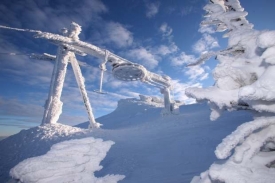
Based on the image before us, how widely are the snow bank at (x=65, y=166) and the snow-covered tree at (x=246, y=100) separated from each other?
3697 millimetres

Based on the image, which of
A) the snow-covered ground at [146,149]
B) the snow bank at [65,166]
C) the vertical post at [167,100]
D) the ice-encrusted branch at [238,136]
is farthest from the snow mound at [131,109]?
the ice-encrusted branch at [238,136]

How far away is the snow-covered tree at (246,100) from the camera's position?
1.49m

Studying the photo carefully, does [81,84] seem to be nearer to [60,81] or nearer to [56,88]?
[60,81]

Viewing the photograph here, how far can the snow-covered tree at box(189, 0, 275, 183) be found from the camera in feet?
4.88

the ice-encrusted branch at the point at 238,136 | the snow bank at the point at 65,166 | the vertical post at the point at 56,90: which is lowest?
the snow bank at the point at 65,166

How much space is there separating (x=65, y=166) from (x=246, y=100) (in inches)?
192

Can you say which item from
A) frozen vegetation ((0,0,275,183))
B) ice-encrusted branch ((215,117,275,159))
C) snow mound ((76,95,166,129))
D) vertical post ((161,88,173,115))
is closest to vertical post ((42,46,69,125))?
frozen vegetation ((0,0,275,183))

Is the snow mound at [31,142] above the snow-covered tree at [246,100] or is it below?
below

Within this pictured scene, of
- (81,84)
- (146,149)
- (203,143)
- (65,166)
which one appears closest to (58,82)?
(81,84)

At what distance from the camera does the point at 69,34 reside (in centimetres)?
999

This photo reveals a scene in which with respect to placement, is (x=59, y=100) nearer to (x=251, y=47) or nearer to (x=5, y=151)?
(x=5, y=151)

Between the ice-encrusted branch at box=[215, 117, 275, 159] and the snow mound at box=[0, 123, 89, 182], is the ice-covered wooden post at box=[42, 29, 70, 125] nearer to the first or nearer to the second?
the snow mound at box=[0, 123, 89, 182]

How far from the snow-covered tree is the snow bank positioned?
3697 mm

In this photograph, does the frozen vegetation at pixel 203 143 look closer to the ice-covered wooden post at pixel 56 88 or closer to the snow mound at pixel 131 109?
the ice-covered wooden post at pixel 56 88
